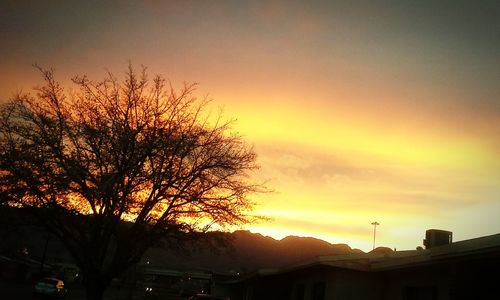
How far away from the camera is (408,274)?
15781 millimetres

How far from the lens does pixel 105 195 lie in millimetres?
19312

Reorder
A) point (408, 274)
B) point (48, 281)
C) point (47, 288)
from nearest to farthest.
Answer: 1. point (408, 274)
2. point (47, 288)
3. point (48, 281)

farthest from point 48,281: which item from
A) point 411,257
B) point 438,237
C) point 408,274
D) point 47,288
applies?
point 411,257

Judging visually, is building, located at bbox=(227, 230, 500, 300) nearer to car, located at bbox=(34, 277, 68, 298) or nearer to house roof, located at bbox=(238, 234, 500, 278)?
house roof, located at bbox=(238, 234, 500, 278)

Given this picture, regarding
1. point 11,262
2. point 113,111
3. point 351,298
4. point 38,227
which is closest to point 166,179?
point 113,111

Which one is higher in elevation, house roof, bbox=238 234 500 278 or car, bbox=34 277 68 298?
house roof, bbox=238 234 500 278

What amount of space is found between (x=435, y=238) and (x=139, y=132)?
14.7m

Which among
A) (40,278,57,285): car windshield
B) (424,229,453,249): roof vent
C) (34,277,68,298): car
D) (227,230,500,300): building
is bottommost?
(34,277,68,298): car

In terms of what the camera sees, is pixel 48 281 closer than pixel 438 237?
No

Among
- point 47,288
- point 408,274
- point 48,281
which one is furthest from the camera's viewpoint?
point 48,281

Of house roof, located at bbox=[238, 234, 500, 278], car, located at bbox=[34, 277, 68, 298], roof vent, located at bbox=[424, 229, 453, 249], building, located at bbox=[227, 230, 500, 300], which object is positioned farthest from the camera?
car, located at bbox=[34, 277, 68, 298]

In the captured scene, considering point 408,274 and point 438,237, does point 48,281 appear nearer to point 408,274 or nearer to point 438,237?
point 438,237

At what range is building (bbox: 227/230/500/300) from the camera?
1209 cm

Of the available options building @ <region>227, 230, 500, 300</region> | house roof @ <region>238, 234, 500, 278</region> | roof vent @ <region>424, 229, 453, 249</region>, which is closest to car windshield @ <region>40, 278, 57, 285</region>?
building @ <region>227, 230, 500, 300</region>
